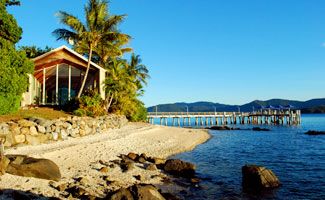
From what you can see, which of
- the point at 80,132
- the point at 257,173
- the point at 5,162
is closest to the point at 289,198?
the point at 257,173

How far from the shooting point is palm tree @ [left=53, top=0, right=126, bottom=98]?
29.0m

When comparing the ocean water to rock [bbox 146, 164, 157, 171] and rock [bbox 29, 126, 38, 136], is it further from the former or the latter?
rock [bbox 29, 126, 38, 136]

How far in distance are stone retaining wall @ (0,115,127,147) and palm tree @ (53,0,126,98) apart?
986 centimetres

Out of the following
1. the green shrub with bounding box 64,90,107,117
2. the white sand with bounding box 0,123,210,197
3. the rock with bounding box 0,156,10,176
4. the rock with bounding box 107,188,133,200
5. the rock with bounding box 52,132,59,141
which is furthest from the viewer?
the green shrub with bounding box 64,90,107,117

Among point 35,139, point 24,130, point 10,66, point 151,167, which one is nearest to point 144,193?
point 151,167

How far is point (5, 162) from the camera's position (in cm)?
991

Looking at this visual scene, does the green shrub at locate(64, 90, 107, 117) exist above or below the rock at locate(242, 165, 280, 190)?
above

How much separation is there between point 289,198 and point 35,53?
95.5ft

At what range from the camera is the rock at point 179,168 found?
13969mm

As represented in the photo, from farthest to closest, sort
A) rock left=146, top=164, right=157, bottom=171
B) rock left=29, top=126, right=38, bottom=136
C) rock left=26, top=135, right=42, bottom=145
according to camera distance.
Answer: rock left=29, top=126, right=38, bottom=136, rock left=26, top=135, right=42, bottom=145, rock left=146, top=164, right=157, bottom=171

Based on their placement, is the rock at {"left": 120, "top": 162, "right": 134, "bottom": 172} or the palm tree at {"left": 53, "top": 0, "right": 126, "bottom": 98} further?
the palm tree at {"left": 53, "top": 0, "right": 126, "bottom": 98}

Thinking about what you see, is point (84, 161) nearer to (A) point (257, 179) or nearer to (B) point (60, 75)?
(A) point (257, 179)

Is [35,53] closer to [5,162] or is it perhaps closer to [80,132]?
[80,132]

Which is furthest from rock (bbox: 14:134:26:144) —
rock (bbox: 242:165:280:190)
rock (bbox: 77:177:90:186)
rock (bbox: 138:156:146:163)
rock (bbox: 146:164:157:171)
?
rock (bbox: 242:165:280:190)
